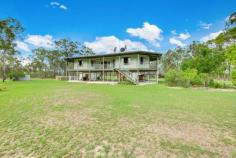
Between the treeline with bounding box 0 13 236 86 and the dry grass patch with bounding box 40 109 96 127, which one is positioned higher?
the treeline with bounding box 0 13 236 86

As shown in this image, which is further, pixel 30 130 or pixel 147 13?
pixel 147 13

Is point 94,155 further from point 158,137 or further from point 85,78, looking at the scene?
point 85,78

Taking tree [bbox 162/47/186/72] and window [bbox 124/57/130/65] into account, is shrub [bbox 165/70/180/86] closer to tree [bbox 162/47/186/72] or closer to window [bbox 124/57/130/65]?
window [bbox 124/57/130/65]

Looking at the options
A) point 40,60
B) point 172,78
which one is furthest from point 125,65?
point 40,60

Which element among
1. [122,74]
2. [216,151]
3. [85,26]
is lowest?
[216,151]

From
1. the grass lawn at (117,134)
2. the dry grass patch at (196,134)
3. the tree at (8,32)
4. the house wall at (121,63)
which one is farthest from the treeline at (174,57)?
the house wall at (121,63)

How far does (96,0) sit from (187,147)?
781 inches

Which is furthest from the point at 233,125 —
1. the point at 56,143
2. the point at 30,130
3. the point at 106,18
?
the point at 106,18

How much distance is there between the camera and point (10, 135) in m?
4.32

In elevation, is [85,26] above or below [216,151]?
above

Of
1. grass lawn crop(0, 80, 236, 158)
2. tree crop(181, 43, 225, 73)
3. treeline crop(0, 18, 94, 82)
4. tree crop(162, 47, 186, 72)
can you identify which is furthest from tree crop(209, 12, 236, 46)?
treeline crop(0, 18, 94, 82)

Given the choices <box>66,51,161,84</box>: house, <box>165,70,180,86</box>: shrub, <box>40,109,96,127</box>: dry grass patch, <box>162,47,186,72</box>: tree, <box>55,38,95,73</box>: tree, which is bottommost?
<box>40,109,96,127</box>: dry grass patch

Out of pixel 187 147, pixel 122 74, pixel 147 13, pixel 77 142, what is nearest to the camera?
pixel 187 147

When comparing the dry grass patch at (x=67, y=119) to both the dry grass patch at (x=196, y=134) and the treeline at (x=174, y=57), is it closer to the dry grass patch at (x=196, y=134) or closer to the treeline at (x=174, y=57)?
the dry grass patch at (x=196, y=134)
